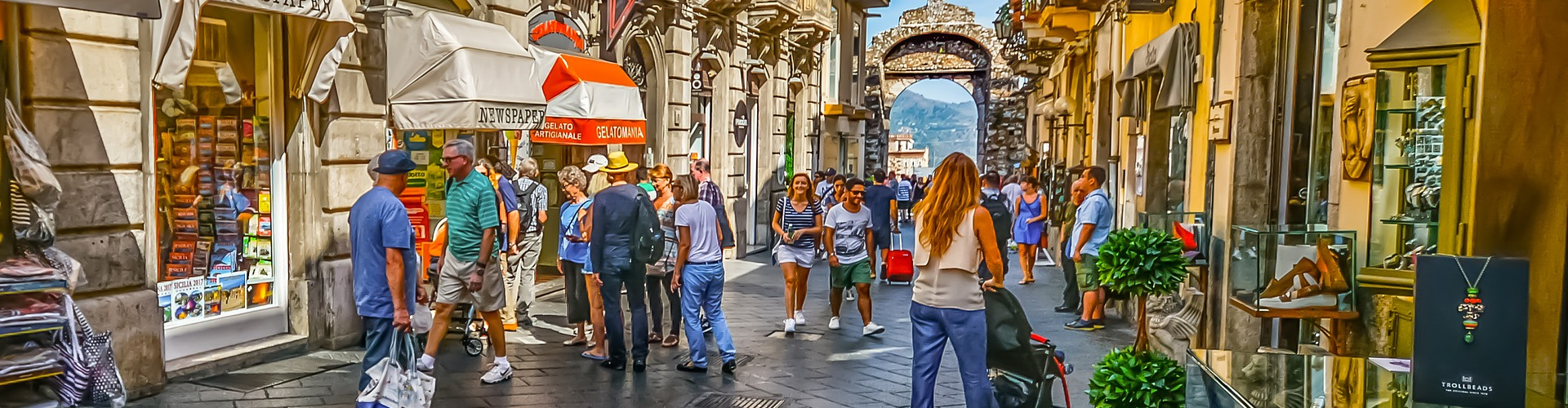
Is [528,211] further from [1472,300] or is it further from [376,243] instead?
[1472,300]

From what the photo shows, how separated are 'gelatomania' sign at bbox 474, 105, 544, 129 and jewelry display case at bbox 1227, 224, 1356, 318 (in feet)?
20.5

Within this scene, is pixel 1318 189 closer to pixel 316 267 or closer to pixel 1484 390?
pixel 1484 390

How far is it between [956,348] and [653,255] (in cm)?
315

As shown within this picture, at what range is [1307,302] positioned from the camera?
19.4 feet

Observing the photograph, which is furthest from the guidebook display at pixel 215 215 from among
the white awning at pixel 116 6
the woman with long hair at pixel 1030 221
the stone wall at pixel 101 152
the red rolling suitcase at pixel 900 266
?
the woman with long hair at pixel 1030 221

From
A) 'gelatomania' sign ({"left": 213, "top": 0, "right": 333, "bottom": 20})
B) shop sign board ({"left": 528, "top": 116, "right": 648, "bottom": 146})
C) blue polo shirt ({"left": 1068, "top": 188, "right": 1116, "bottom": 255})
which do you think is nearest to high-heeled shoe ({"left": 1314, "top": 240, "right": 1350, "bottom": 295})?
blue polo shirt ({"left": 1068, "top": 188, "right": 1116, "bottom": 255})

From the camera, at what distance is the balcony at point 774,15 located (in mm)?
19500

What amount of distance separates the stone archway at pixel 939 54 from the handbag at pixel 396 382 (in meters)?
40.8

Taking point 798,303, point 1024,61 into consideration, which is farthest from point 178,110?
point 1024,61

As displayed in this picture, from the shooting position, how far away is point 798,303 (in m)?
10.7

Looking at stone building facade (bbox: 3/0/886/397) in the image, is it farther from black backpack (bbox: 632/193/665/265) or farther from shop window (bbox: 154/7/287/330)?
black backpack (bbox: 632/193/665/265)

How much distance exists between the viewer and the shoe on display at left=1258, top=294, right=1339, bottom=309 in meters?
5.90

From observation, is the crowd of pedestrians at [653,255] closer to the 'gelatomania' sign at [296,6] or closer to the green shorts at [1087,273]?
the green shorts at [1087,273]

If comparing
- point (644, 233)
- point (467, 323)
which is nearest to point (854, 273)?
point (644, 233)
